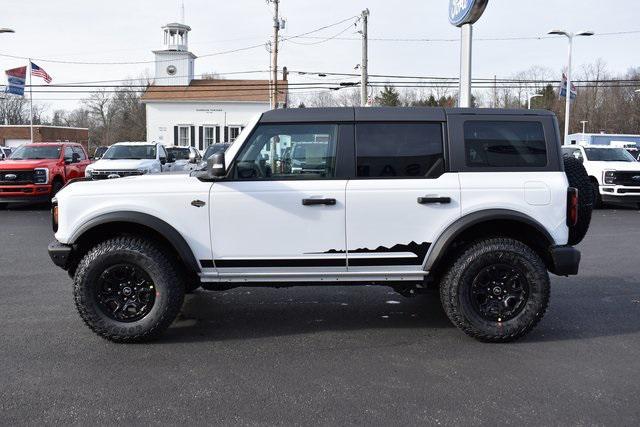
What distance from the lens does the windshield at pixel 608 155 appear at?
57.1ft

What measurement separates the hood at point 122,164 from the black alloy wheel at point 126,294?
12.6m

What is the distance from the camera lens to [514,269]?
5.03 meters

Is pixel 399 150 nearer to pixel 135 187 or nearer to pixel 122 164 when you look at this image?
pixel 135 187

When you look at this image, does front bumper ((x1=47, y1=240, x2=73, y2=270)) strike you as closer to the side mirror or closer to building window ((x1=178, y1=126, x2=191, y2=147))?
the side mirror

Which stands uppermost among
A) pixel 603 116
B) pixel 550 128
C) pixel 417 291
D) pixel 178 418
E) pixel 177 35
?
pixel 177 35

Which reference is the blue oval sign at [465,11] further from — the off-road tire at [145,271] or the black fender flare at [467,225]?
the off-road tire at [145,271]

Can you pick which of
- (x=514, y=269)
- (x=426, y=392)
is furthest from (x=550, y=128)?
(x=426, y=392)

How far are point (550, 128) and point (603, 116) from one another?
79760 mm

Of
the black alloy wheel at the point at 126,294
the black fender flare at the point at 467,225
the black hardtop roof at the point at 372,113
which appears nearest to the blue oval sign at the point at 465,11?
the black hardtop roof at the point at 372,113

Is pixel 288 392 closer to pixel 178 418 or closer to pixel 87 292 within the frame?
pixel 178 418

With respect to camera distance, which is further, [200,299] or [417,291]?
[200,299]

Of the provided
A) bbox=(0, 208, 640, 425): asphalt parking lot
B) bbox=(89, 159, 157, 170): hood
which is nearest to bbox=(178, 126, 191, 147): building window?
bbox=(89, 159, 157, 170): hood

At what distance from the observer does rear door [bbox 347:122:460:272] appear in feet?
16.3

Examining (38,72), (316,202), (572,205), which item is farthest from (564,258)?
(38,72)
